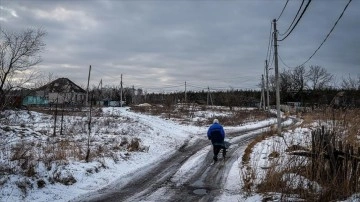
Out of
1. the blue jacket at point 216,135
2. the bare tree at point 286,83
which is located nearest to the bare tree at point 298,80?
the bare tree at point 286,83

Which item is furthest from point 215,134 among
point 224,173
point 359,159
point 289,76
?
point 289,76

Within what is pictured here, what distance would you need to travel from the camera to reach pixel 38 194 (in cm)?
986

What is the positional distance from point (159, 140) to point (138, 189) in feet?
36.7

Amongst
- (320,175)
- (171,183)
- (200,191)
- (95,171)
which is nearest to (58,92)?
(95,171)

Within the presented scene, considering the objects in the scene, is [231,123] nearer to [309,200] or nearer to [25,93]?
[25,93]

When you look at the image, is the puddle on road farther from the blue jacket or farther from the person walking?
the blue jacket

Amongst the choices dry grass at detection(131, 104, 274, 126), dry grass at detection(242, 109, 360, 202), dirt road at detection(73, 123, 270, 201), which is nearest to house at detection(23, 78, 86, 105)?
dry grass at detection(131, 104, 274, 126)

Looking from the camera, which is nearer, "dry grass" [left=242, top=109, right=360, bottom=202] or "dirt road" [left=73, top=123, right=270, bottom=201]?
"dry grass" [left=242, top=109, right=360, bottom=202]

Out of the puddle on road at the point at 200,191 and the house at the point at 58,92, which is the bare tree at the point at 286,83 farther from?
the puddle on road at the point at 200,191

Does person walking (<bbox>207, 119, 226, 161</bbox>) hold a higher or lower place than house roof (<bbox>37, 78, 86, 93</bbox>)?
lower

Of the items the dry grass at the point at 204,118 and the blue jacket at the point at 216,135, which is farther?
the dry grass at the point at 204,118

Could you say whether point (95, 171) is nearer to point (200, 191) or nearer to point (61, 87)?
point (200, 191)

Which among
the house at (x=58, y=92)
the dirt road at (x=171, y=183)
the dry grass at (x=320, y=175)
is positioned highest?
the house at (x=58, y=92)

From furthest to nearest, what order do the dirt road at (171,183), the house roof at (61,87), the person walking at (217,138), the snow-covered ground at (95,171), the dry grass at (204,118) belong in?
the house roof at (61,87) → the dry grass at (204,118) → the person walking at (217,138) → the dirt road at (171,183) → the snow-covered ground at (95,171)
